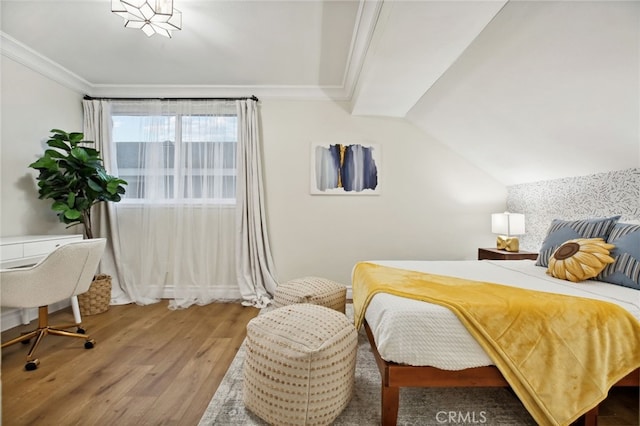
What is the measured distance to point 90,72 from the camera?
10.3 ft

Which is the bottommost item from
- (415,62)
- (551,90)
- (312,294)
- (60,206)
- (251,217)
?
(312,294)

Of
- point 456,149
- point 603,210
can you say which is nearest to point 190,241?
point 456,149

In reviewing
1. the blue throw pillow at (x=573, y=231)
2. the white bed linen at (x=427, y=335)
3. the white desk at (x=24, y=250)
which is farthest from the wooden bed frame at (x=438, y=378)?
the white desk at (x=24, y=250)

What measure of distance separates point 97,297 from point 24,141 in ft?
Answer: 5.39

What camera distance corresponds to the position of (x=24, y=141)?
2.76 meters

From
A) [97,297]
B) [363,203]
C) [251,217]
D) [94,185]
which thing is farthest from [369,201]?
[97,297]

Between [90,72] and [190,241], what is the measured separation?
6.90ft

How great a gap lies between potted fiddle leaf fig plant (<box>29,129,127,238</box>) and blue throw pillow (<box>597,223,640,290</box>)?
4.08 m

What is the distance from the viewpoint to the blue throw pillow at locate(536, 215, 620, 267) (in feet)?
6.81

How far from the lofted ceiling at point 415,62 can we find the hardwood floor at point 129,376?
1.86 metres

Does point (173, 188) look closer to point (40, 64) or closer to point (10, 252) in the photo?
point (10, 252)

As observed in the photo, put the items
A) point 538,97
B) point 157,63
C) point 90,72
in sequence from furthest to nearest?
1. point 90,72
2. point 157,63
3. point 538,97

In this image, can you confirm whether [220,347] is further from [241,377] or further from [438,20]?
[438,20]

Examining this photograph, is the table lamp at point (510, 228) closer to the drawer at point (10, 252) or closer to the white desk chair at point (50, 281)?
the white desk chair at point (50, 281)
